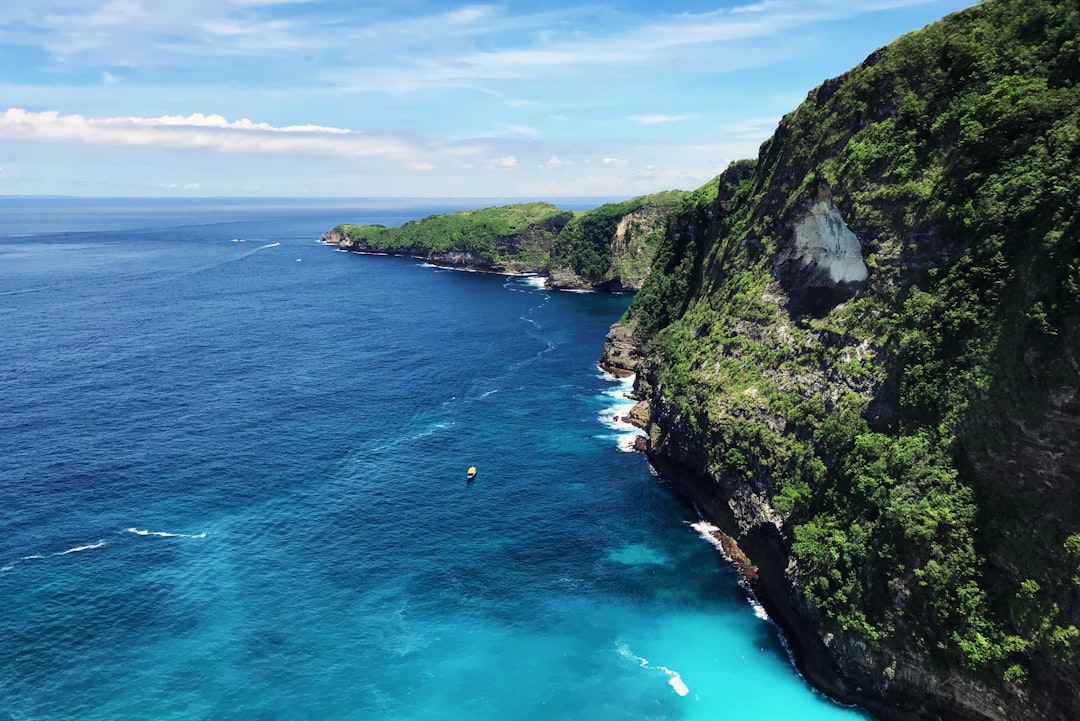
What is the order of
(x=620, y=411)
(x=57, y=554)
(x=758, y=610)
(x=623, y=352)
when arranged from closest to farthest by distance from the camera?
(x=758, y=610) → (x=57, y=554) → (x=620, y=411) → (x=623, y=352)

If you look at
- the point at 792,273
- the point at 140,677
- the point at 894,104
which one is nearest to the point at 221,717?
the point at 140,677

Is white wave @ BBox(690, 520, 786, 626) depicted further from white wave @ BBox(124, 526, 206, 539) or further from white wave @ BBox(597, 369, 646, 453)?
white wave @ BBox(124, 526, 206, 539)

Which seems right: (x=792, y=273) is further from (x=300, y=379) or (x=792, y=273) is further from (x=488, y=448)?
(x=300, y=379)

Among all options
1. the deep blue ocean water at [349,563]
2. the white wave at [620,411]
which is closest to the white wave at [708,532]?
the deep blue ocean water at [349,563]

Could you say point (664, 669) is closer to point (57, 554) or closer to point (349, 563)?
point (349, 563)

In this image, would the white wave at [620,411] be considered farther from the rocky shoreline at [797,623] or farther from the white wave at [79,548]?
the white wave at [79,548]

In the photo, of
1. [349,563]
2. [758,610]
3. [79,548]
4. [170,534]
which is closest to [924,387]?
[758,610]

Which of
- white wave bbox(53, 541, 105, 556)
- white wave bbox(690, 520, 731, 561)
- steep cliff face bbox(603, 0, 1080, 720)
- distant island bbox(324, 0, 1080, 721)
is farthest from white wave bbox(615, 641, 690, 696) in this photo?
white wave bbox(53, 541, 105, 556)
